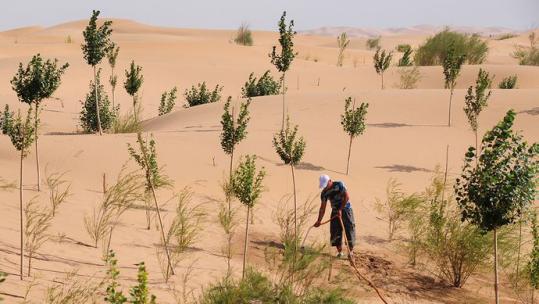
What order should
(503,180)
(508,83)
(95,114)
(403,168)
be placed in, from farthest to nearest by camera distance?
(508,83)
(95,114)
(403,168)
(503,180)

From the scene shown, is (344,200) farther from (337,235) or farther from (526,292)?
(526,292)

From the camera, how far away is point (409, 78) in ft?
102

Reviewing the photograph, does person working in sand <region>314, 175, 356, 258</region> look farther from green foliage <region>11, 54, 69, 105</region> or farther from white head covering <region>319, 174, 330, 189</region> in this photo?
green foliage <region>11, 54, 69, 105</region>

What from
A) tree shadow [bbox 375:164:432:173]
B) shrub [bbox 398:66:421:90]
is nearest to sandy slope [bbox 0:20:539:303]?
tree shadow [bbox 375:164:432:173]

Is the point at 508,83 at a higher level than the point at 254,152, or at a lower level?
higher

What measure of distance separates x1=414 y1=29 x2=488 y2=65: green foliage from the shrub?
8.03 meters

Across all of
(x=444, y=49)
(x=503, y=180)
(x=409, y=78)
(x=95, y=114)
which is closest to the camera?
(x=503, y=180)

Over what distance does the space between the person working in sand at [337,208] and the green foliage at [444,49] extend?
109ft

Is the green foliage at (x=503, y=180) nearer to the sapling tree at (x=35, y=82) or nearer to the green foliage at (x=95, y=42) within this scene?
the sapling tree at (x=35, y=82)

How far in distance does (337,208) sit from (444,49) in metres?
33.7

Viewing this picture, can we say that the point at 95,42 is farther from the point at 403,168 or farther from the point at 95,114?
the point at 403,168

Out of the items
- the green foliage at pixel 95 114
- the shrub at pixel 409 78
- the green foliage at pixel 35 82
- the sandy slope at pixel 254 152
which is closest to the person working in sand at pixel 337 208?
the sandy slope at pixel 254 152

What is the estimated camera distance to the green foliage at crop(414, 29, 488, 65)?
135 ft

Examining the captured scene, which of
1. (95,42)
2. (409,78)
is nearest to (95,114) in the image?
(95,42)
